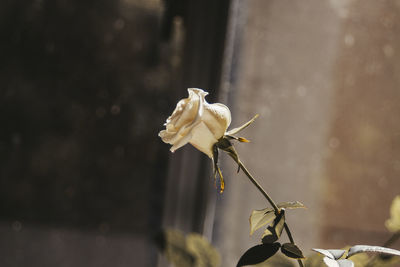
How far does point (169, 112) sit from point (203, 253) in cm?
44

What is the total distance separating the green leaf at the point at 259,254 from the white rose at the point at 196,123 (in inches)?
3.2

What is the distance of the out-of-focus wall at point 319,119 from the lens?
0.77m

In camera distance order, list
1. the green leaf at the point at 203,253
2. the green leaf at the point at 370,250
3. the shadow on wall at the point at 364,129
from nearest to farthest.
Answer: the green leaf at the point at 370,250
the green leaf at the point at 203,253
the shadow on wall at the point at 364,129

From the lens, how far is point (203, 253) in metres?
0.49

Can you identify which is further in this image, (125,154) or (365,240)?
(125,154)

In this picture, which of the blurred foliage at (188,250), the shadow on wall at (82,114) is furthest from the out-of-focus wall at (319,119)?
the blurred foliage at (188,250)

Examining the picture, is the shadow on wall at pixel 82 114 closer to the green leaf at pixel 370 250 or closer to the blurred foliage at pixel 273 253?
the blurred foliage at pixel 273 253

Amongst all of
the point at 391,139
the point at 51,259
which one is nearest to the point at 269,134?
the point at 391,139

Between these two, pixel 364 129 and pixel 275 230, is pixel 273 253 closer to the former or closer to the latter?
pixel 275 230

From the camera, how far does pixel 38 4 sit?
2.68ft

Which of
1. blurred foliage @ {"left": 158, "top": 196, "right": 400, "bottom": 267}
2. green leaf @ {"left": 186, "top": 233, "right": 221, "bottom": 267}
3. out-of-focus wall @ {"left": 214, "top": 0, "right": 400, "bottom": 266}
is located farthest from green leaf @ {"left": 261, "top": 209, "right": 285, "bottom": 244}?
out-of-focus wall @ {"left": 214, "top": 0, "right": 400, "bottom": 266}

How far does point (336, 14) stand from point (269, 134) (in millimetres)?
266

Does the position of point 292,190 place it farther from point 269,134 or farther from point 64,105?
point 64,105

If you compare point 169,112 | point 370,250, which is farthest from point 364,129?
point 370,250
